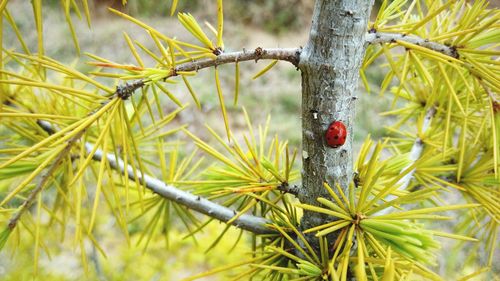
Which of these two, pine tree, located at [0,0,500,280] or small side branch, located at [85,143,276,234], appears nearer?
pine tree, located at [0,0,500,280]

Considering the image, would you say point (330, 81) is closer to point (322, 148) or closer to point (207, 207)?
point (322, 148)

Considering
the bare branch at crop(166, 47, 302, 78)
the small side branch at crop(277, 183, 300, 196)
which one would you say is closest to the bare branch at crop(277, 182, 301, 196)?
the small side branch at crop(277, 183, 300, 196)

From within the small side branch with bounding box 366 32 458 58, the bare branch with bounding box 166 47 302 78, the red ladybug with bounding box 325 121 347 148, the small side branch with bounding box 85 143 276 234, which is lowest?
the small side branch with bounding box 85 143 276 234

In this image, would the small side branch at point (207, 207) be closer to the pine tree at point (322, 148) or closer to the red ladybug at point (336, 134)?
the pine tree at point (322, 148)

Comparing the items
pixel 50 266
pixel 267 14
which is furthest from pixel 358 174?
pixel 267 14

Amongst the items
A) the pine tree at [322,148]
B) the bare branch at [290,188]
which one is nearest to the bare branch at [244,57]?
the pine tree at [322,148]

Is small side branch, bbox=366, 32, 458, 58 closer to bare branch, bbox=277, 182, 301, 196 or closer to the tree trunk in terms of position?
the tree trunk

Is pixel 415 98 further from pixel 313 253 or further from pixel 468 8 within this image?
pixel 313 253
